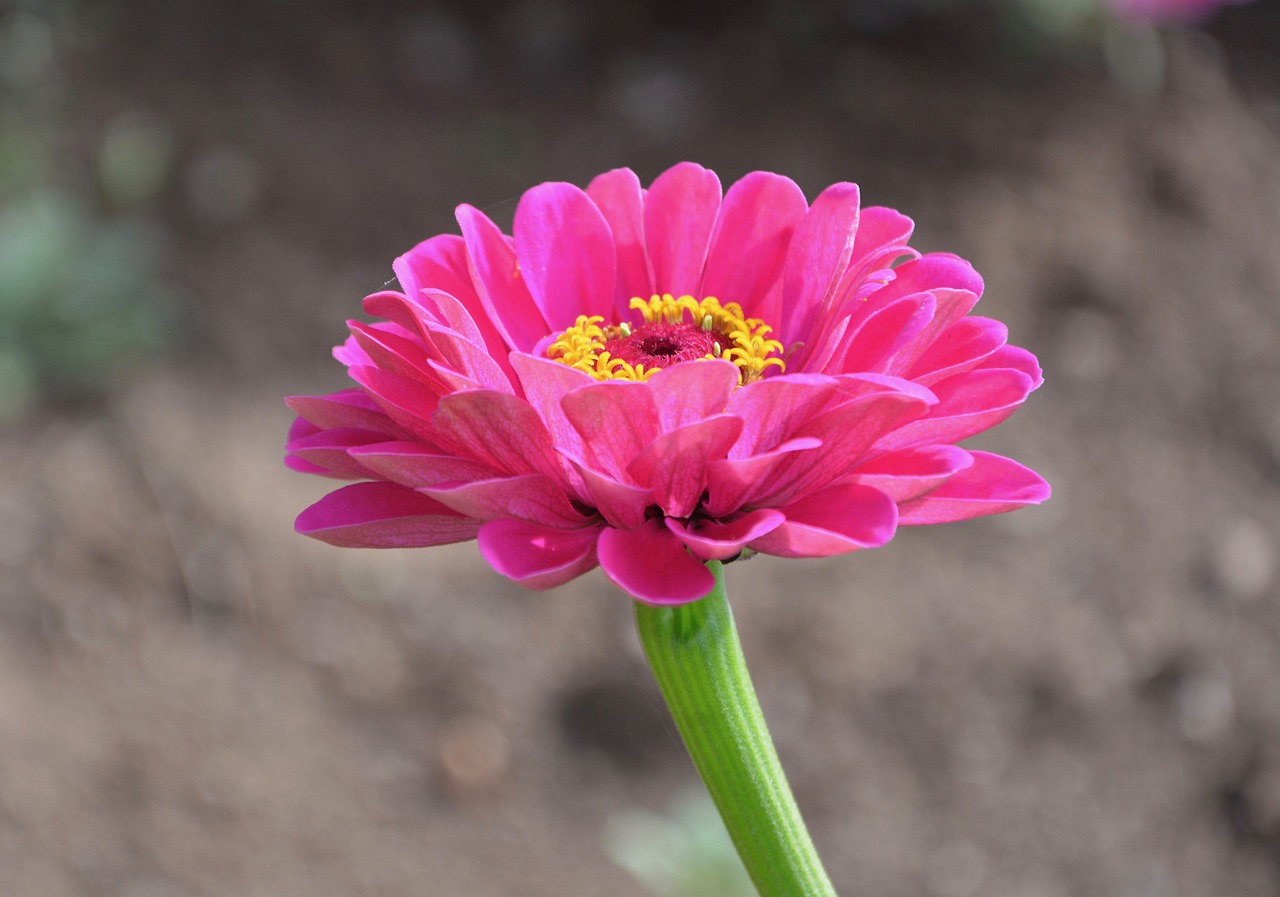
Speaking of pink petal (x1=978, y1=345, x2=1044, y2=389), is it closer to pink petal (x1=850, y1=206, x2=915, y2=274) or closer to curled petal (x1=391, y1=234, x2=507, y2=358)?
pink petal (x1=850, y1=206, x2=915, y2=274)

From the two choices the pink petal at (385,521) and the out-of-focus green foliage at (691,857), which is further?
the out-of-focus green foliage at (691,857)

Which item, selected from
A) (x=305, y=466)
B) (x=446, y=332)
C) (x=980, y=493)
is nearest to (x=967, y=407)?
(x=980, y=493)

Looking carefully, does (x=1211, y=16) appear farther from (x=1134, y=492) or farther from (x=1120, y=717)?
(x=1120, y=717)

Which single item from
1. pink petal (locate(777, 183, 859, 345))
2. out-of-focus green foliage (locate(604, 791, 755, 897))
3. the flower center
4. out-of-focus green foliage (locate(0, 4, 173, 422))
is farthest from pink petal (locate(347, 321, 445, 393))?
out-of-focus green foliage (locate(0, 4, 173, 422))

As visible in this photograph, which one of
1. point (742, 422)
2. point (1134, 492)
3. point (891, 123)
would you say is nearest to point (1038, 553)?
point (1134, 492)

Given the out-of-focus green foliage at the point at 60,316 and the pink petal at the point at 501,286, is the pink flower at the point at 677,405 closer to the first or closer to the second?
the pink petal at the point at 501,286

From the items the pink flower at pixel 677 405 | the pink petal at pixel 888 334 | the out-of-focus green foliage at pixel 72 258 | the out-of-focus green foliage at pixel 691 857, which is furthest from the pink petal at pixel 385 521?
the out-of-focus green foliage at pixel 72 258

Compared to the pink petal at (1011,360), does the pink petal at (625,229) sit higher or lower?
higher
